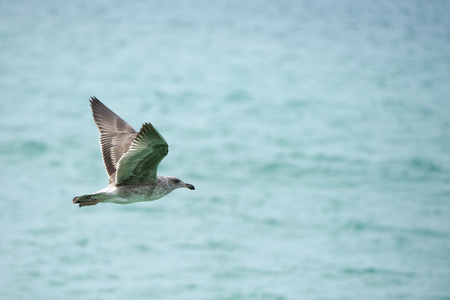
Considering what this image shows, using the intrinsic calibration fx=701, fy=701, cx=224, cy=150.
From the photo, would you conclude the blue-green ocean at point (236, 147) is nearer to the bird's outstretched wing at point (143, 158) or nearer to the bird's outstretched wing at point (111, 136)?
the bird's outstretched wing at point (111, 136)

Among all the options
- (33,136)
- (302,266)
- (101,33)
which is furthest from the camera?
(101,33)

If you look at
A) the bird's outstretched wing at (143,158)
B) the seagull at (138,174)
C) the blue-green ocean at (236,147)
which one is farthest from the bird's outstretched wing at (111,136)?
the blue-green ocean at (236,147)

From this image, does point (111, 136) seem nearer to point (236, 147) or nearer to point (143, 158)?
point (143, 158)

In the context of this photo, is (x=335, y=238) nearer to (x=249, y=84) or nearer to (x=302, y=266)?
(x=302, y=266)

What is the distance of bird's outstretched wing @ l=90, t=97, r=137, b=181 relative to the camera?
8891 mm

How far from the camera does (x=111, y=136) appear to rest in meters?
9.25

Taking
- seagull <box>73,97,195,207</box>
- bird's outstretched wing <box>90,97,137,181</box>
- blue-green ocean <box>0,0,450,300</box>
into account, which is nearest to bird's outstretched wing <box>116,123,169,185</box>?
seagull <box>73,97,195,207</box>

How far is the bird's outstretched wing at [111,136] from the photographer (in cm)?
889

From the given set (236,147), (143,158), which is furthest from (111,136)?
(236,147)

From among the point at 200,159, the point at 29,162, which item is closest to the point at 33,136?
the point at 29,162

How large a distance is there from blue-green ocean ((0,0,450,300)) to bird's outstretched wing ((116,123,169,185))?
1503cm

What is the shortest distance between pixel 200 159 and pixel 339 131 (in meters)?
8.45

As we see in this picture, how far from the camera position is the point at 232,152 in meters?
32.8

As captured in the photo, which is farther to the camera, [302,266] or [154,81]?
[154,81]
